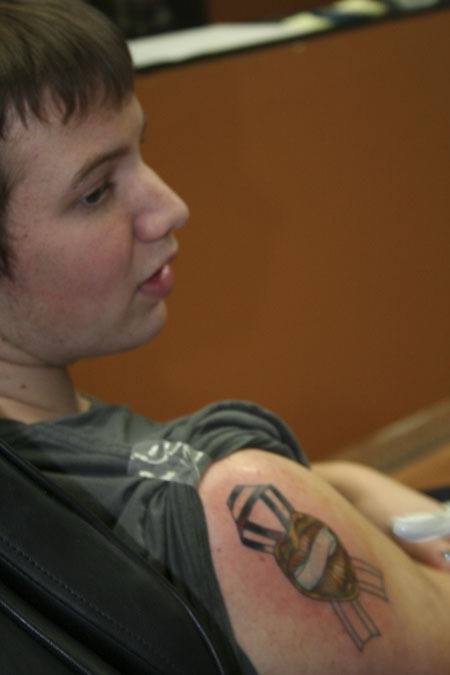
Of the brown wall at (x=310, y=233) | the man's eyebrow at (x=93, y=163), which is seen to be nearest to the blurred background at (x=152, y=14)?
the brown wall at (x=310, y=233)

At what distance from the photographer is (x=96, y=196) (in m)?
1.09

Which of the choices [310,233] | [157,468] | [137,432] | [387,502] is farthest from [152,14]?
[157,468]

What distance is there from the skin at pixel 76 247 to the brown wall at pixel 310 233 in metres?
1.11

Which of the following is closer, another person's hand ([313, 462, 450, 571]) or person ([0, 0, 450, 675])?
person ([0, 0, 450, 675])

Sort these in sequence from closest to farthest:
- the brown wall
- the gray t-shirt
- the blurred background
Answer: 1. the gray t-shirt
2. the brown wall
3. the blurred background

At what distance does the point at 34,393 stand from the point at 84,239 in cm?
17

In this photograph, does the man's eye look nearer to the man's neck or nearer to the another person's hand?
the man's neck

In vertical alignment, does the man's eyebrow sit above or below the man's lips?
above

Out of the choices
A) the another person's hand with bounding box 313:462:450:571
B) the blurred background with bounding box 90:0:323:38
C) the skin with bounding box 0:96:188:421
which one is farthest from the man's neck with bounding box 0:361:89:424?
the blurred background with bounding box 90:0:323:38

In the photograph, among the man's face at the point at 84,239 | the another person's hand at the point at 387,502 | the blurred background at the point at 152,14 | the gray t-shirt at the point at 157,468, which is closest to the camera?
the gray t-shirt at the point at 157,468

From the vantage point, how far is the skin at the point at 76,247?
41.6 inches

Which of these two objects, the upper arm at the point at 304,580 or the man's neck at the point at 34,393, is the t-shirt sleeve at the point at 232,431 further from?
the man's neck at the point at 34,393

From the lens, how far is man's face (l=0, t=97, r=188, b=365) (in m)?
1.06

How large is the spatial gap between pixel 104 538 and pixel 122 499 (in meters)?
0.14
